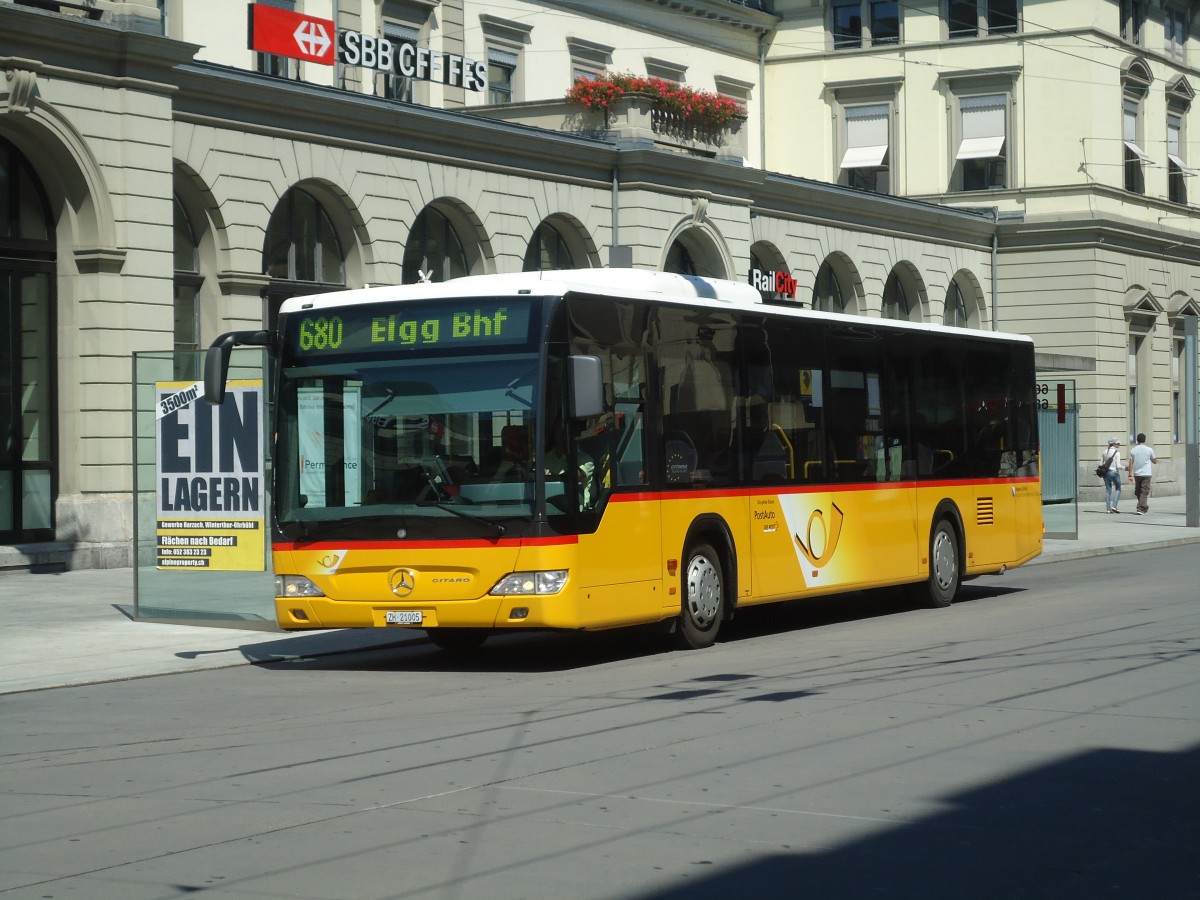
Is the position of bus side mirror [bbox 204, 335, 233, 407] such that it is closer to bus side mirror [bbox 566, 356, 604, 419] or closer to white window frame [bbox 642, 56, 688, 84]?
bus side mirror [bbox 566, 356, 604, 419]

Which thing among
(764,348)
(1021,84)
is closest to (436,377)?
(764,348)

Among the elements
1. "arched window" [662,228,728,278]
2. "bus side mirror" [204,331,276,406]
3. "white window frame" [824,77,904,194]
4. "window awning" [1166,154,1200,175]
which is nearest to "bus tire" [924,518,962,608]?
"bus side mirror" [204,331,276,406]

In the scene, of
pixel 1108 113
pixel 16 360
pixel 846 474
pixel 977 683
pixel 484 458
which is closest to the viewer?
pixel 977 683

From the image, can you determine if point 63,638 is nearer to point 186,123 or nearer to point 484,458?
point 484,458

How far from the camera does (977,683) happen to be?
12102 mm

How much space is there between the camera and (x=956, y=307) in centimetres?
4925

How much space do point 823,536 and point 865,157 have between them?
3578 cm

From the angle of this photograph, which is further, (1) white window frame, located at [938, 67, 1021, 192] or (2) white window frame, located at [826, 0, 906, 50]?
(2) white window frame, located at [826, 0, 906, 50]

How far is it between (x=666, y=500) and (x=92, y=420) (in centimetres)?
1250

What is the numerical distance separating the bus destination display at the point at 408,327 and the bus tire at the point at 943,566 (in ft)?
24.1

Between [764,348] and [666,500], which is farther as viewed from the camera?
[764,348]

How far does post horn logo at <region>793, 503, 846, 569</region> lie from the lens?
16.8 metres

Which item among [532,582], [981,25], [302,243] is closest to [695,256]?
[302,243]

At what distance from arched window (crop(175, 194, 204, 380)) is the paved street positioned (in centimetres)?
1312
